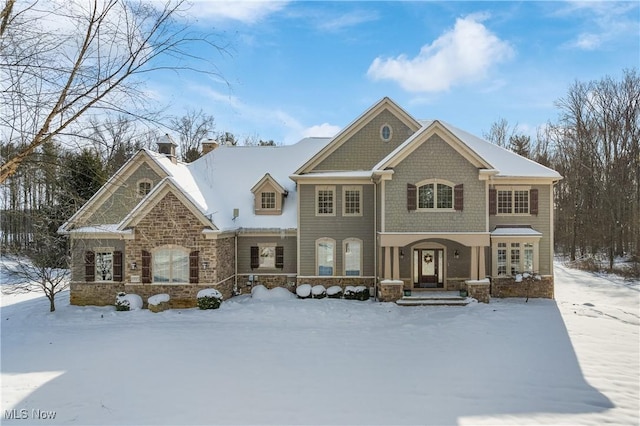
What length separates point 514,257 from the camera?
1744cm

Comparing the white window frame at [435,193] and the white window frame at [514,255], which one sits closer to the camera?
the white window frame at [435,193]

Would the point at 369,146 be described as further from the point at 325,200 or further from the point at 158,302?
the point at 158,302

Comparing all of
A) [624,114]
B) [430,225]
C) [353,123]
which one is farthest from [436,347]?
[624,114]

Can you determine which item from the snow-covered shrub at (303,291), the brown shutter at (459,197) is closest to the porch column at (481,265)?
the brown shutter at (459,197)

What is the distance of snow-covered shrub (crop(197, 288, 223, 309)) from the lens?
603 inches

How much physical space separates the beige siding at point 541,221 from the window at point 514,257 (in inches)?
17.5

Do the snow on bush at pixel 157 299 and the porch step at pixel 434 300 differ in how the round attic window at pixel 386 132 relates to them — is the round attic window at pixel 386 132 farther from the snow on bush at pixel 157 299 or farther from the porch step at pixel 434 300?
the snow on bush at pixel 157 299

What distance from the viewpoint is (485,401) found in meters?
7.27

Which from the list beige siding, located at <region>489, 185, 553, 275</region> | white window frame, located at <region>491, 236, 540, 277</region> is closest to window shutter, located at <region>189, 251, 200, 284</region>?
white window frame, located at <region>491, 236, 540, 277</region>

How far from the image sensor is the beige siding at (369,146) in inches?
707

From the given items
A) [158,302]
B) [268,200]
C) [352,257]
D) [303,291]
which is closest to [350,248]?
[352,257]

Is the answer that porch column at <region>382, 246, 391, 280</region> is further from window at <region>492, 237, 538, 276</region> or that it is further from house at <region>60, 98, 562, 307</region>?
window at <region>492, 237, 538, 276</region>

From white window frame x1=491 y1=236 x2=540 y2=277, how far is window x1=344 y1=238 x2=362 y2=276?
244 inches

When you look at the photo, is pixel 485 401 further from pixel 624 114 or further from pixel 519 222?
pixel 624 114
